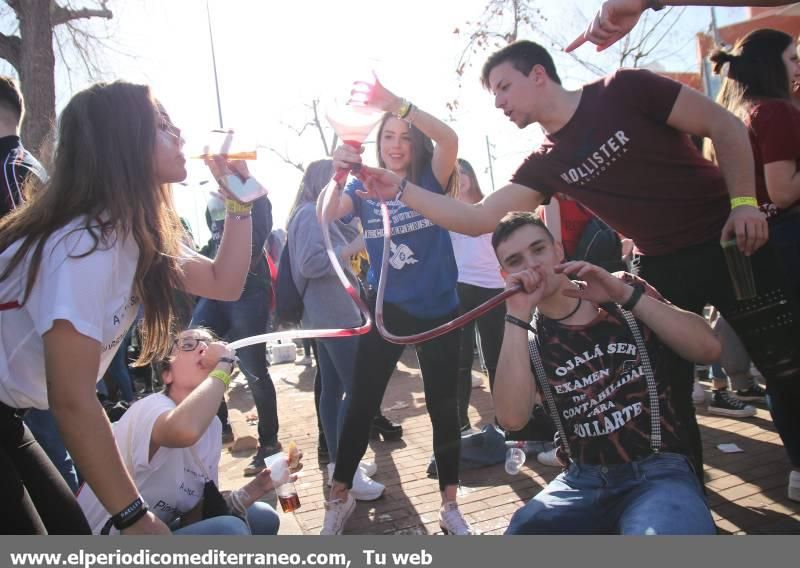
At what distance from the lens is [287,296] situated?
390cm

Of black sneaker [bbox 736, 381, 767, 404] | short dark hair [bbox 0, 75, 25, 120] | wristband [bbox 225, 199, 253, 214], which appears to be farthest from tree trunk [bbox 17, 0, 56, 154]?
black sneaker [bbox 736, 381, 767, 404]

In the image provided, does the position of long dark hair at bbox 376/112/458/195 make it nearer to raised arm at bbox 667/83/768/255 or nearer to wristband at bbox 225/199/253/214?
wristband at bbox 225/199/253/214

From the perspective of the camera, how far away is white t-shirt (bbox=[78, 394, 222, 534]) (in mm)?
2111

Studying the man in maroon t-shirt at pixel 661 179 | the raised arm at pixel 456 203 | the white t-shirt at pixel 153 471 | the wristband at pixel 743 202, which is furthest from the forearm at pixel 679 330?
the white t-shirt at pixel 153 471

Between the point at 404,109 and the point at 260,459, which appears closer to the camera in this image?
the point at 404,109

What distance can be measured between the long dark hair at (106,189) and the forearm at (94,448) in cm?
31

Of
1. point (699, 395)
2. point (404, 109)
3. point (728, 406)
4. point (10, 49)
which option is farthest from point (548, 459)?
point (10, 49)

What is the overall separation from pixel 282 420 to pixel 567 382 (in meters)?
4.19

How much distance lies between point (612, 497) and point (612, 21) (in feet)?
5.00

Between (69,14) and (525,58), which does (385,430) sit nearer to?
(525,58)

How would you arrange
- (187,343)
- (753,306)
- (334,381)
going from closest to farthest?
(753,306) < (187,343) < (334,381)

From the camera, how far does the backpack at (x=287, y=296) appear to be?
12.7 ft
